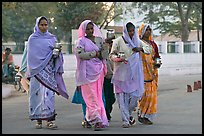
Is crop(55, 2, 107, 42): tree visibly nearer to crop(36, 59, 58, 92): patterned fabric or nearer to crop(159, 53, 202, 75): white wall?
crop(159, 53, 202, 75): white wall

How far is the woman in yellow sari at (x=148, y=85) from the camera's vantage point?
8.77 m

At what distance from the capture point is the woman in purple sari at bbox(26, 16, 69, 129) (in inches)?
322

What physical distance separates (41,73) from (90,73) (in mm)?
789

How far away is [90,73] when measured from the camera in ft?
26.6

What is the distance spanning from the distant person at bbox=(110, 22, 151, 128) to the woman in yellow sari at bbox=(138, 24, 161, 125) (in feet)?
0.94

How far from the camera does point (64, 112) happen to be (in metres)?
10.7

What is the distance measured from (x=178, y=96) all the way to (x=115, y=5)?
93.7 feet

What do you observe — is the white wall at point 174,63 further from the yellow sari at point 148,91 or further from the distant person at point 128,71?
the distant person at point 128,71

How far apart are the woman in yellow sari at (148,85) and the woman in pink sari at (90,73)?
0.93m

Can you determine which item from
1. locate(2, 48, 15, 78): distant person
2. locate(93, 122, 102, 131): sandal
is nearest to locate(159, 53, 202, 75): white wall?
locate(2, 48, 15, 78): distant person

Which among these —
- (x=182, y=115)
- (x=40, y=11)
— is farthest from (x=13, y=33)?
(x=182, y=115)

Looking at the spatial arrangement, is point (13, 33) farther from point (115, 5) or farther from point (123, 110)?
point (123, 110)

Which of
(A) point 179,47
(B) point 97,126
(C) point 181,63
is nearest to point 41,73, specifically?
(B) point 97,126

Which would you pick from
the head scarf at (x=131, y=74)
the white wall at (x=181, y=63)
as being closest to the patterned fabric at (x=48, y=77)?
the head scarf at (x=131, y=74)
